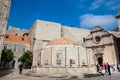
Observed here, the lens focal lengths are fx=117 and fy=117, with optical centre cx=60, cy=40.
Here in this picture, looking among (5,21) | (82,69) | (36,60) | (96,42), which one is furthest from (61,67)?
(96,42)

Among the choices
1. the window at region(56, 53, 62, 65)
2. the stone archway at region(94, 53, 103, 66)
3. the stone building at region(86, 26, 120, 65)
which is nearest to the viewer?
the window at region(56, 53, 62, 65)

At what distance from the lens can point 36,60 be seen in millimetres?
20406

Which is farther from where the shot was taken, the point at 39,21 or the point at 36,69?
the point at 39,21

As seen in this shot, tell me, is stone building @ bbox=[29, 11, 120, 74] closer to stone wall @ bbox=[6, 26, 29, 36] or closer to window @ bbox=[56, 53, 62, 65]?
window @ bbox=[56, 53, 62, 65]

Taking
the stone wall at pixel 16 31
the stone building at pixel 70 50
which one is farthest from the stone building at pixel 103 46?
the stone wall at pixel 16 31

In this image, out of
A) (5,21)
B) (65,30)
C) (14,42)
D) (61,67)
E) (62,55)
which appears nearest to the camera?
(5,21)

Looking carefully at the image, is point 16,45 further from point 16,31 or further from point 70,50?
point 70,50

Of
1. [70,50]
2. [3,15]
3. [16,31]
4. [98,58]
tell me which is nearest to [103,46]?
[98,58]

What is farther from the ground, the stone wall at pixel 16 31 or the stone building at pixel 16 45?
the stone wall at pixel 16 31

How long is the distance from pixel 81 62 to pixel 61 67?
3.63 m

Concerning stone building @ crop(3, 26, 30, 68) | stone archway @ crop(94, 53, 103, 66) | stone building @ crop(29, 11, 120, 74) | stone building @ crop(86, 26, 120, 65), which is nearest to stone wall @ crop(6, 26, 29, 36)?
stone building @ crop(3, 26, 30, 68)

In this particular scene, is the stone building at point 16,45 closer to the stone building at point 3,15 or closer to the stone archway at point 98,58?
the stone building at point 3,15

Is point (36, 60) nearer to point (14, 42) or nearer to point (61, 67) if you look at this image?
point (61, 67)

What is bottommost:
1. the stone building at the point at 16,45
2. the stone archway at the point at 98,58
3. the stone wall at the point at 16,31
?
the stone archway at the point at 98,58
